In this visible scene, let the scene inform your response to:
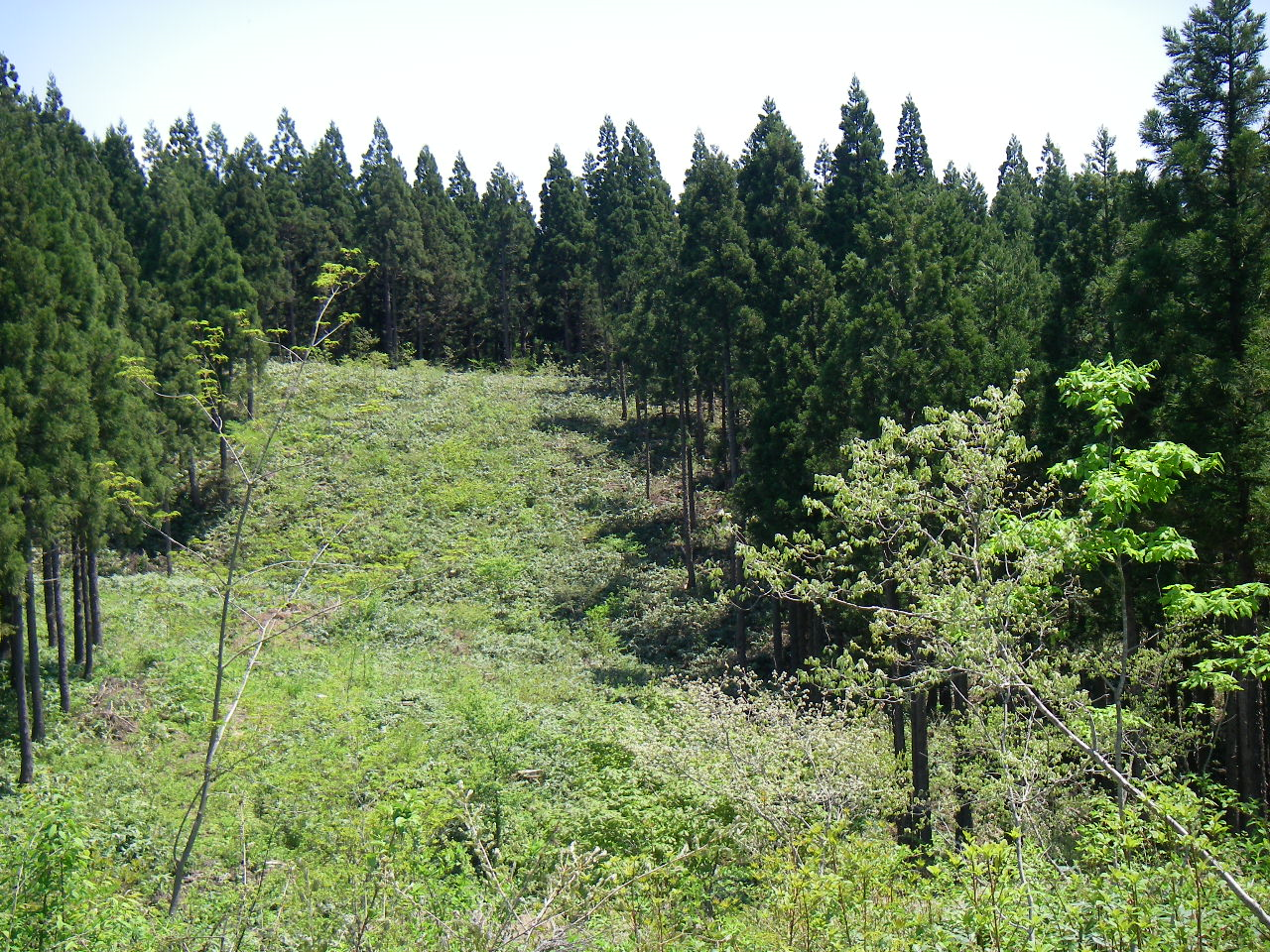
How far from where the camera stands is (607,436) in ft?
142

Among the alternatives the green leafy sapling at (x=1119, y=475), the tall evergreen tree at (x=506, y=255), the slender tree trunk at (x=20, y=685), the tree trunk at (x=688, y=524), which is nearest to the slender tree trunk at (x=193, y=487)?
the slender tree trunk at (x=20, y=685)

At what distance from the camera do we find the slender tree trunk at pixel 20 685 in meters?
17.5

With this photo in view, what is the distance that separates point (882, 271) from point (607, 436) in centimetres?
2656

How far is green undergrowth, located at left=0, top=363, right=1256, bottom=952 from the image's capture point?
6262mm

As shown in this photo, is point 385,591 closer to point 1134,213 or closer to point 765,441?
point 765,441

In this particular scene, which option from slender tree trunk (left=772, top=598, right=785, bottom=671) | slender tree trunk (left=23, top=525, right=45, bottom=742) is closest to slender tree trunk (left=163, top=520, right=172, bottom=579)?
slender tree trunk (left=23, top=525, right=45, bottom=742)

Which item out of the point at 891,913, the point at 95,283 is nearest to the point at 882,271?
the point at 891,913

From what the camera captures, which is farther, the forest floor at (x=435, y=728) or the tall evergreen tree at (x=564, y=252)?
the tall evergreen tree at (x=564, y=252)

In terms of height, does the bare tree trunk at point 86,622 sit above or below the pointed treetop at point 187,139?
below

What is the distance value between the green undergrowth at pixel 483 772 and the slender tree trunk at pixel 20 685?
1.78 feet

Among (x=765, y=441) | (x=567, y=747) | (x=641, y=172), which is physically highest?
(x=641, y=172)

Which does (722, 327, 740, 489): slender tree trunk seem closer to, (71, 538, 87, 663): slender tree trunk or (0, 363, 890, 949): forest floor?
(0, 363, 890, 949): forest floor

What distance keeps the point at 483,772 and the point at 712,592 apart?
15858mm

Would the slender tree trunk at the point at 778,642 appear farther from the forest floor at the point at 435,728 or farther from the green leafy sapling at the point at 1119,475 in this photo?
the green leafy sapling at the point at 1119,475
